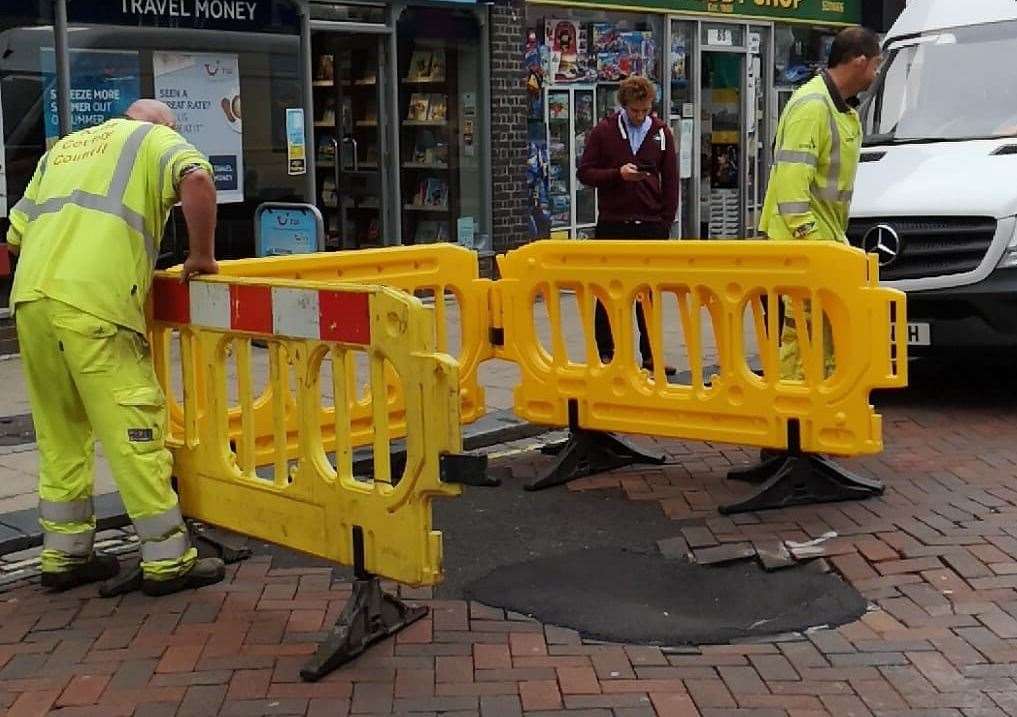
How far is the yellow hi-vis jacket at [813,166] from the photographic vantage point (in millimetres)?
6754

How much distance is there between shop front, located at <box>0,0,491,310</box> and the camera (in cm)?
1010

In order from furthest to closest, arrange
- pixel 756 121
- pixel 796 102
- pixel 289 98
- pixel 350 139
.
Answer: pixel 756 121 → pixel 350 139 → pixel 289 98 → pixel 796 102

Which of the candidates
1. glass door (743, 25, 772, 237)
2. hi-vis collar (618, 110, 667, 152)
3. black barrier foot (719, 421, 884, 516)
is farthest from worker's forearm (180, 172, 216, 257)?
glass door (743, 25, 772, 237)

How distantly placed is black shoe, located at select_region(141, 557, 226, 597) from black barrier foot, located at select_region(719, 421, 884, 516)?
219 centimetres

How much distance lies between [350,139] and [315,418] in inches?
318

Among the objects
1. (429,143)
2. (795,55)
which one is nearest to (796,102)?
(429,143)

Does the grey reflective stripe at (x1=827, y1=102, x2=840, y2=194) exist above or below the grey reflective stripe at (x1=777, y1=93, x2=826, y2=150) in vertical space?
below

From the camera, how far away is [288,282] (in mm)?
4820

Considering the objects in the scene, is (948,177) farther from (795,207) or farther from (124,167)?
(124,167)

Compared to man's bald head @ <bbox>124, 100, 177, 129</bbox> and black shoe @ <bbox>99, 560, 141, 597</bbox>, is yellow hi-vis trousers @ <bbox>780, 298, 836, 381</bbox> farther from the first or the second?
black shoe @ <bbox>99, 560, 141, 597</bbox>

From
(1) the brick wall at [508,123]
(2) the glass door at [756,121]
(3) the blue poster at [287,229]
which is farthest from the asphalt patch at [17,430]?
(2) the glass door at [756,121]

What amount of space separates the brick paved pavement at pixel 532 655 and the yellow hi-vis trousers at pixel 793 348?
84 cm

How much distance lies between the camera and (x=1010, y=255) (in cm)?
806

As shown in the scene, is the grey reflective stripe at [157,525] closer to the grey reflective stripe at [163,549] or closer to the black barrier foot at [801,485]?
the grey reflective stripe at [163,549]
